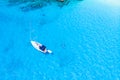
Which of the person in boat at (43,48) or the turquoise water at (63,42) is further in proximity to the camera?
the person in boat at (43,48)

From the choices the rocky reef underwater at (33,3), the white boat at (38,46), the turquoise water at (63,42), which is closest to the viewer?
the turquoise water at (63,42)

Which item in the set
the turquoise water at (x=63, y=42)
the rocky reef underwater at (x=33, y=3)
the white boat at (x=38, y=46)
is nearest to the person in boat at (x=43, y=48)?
the white boat at (x=38, y=46)

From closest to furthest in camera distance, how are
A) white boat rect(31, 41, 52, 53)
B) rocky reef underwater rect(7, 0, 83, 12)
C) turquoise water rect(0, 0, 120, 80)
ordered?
turquoise water rect(0, 0, 120, 80) → white boat rect(31, 41, 52, 53) → rocky reef underwater rect(7, 0, 83, 12)

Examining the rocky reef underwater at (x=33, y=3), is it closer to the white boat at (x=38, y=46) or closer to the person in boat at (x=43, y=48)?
the white boat at (x=38, y=46)

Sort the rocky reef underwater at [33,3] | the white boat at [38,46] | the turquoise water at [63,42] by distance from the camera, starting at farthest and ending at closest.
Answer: the rocky reef underwater at [33,3] → the white boat at [38,46] → the turquoise water at [63,42]

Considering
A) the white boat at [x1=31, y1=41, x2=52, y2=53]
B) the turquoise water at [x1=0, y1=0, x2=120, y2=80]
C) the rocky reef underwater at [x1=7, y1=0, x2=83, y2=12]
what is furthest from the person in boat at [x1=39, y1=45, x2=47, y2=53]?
the rocky reef underwater at [x1=7, y1=0, x2=83, y2=12]

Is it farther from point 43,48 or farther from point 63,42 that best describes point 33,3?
point 43,48

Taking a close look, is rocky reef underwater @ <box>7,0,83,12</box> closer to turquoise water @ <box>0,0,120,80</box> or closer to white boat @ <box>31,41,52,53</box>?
turquoise water @ <box>0,0,120,80</box>

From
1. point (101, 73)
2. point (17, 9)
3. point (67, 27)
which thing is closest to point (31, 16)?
point (17, 9)
